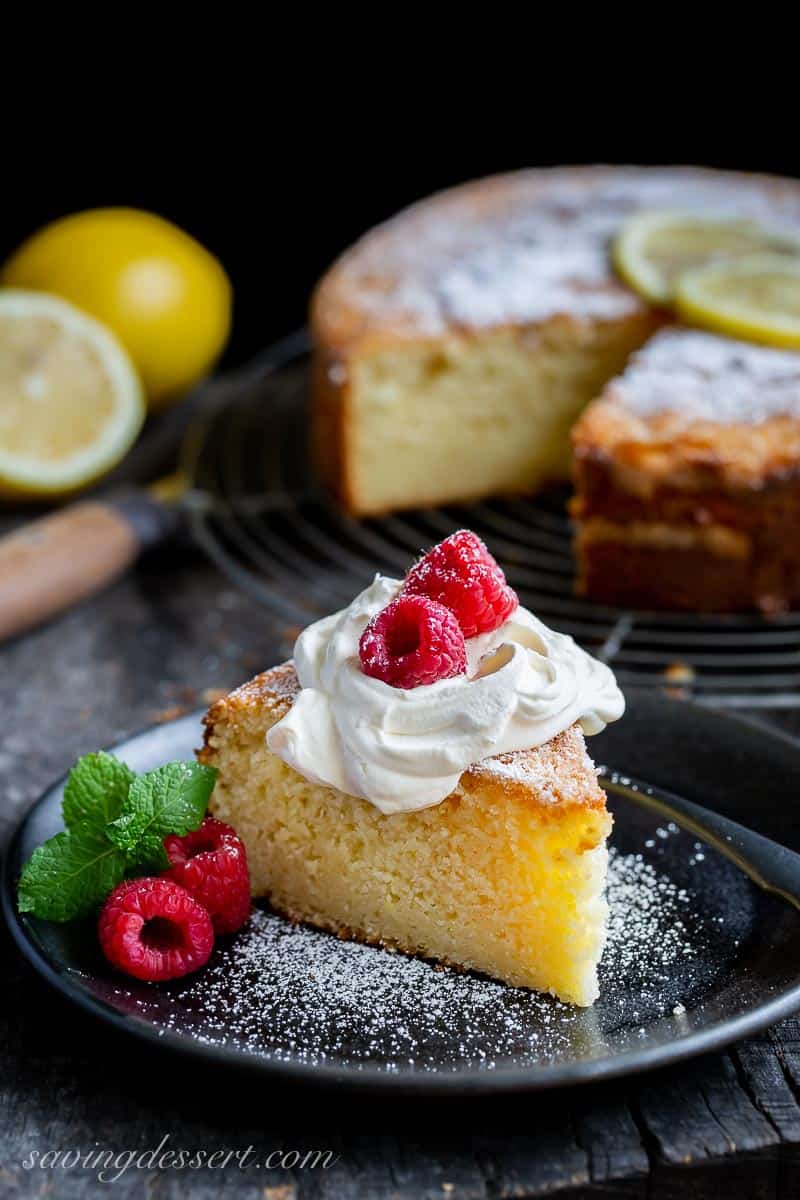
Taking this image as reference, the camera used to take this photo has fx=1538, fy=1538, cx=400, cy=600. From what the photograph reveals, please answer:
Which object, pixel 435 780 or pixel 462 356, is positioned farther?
pixel 462 356

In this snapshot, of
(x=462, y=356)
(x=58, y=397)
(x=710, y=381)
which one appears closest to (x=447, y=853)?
(x=710, y=381)

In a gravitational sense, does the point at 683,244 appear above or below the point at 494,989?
above

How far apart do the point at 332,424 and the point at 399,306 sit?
40 cm

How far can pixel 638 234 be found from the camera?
4.75 meters

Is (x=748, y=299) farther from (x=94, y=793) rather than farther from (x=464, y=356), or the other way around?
(x=94, y=793)

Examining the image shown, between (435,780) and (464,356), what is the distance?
2344 mm

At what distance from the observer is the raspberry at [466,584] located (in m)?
2.42

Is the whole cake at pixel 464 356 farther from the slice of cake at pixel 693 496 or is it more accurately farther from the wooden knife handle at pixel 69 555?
the wooden knife handle at pixel 69 555

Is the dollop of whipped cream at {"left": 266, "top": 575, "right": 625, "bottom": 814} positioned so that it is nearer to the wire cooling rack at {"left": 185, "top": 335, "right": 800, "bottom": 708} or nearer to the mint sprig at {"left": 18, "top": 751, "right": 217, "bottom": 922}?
the mint sprig at {"left": 18, "top": 751, "right": 217, "bottom": 922}

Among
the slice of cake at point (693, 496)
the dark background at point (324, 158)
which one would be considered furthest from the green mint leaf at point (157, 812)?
the dark background at point (324, 158)

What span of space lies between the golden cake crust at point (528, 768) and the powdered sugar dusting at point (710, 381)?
1711 mm

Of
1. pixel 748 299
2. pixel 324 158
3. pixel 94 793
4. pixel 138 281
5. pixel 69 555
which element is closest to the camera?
pixel 94 793

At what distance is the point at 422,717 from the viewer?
7.52 ft

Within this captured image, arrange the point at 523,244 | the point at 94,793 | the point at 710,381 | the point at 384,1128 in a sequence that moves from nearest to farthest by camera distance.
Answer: the point at 384,1128 → the point at 94,793 → the point at 710,381 → the point at 523,244
